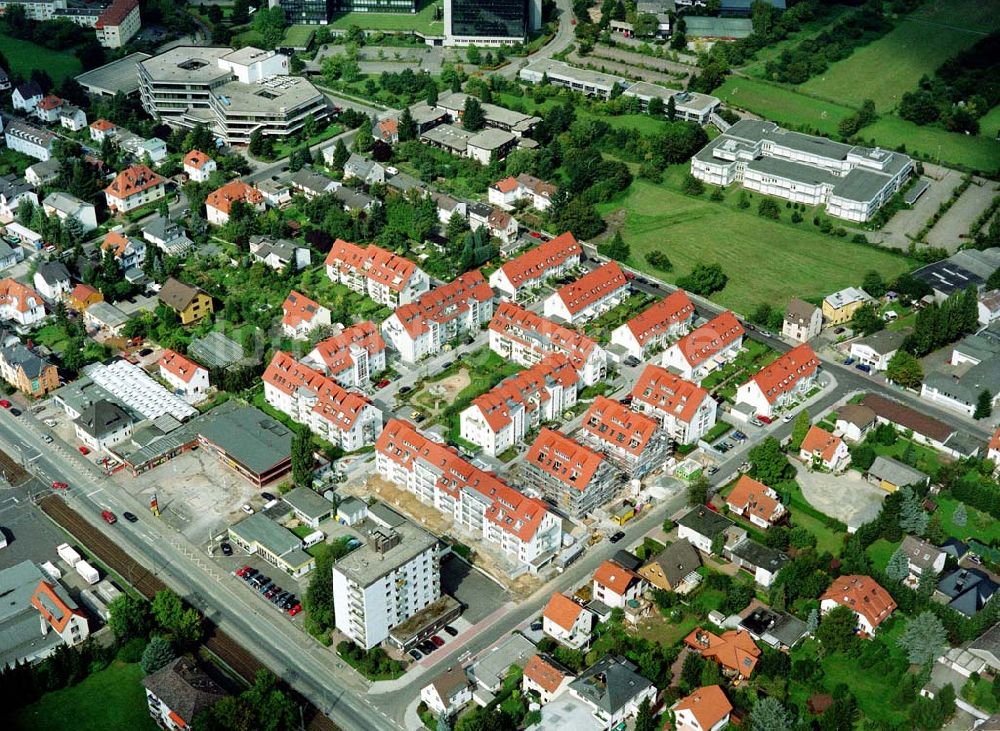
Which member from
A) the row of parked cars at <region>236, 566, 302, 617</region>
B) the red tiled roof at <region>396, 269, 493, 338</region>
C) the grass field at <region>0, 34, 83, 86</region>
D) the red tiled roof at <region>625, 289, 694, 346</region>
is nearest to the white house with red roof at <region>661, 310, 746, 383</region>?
the red tiled roof at <region>625, 289, 694, 346</region>

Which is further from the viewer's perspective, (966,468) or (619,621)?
(966,468)

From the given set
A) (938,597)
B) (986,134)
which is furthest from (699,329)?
(986,134)

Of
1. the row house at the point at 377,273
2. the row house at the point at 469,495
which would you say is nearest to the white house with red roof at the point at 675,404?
the row house at the point at 469,495

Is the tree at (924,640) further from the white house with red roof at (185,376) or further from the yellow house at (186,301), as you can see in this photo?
the yellow house at (186,301)

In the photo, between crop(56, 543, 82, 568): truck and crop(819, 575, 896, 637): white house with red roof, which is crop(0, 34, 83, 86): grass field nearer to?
crop(56, 543, 82, 568): truck

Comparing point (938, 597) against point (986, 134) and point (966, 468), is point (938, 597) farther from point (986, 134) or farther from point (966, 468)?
point (986, 134)

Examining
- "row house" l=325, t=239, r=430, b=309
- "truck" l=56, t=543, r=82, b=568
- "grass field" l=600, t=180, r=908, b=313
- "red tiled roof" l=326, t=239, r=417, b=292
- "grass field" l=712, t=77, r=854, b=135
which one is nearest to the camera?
"truck" l=56, t=543, r=82, b=568
